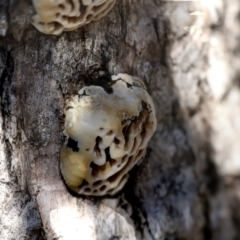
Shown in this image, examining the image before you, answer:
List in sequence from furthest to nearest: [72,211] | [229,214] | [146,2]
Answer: [229,214], [146,2], [72,211]

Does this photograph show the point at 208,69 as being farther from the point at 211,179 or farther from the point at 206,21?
the point at 211,179

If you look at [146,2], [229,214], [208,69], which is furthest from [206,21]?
[229,214]

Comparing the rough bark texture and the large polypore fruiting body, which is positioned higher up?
the large polypore fruiting body

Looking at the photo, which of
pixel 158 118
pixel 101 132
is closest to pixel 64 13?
pixel 101 132

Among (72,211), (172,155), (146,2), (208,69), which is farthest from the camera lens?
(208,69)

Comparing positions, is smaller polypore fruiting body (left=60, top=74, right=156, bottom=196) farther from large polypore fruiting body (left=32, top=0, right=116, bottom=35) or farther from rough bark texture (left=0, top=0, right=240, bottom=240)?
large polypore fruiting body (left=32, top=0, right=116, bottom=35)

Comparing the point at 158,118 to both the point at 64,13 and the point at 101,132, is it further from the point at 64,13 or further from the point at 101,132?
the point at 64,13

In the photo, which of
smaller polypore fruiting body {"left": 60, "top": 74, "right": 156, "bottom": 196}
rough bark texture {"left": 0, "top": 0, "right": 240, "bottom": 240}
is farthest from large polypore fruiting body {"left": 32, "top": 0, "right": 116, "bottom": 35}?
smaller polypore fruiting body {"left": 60, "top": 74, "right": 156, "bottom": 196}
